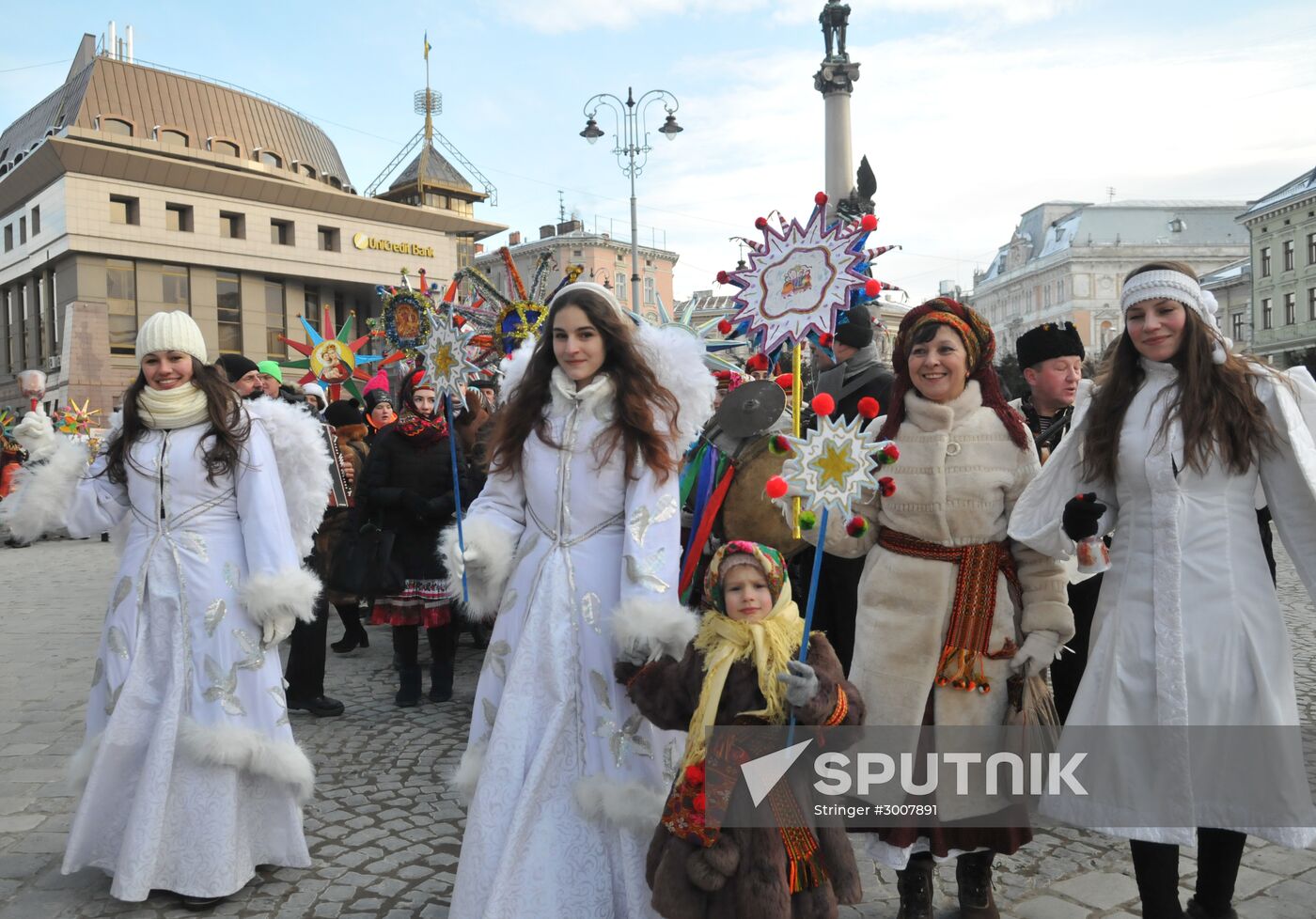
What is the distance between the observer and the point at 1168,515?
2.94m

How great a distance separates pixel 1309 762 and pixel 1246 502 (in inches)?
93.6

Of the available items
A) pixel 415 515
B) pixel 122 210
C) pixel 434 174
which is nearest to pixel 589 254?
pixel 434 174

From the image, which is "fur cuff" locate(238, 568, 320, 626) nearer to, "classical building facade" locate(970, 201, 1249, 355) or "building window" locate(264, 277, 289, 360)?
"building window" locate(264, 277, 289, 360)

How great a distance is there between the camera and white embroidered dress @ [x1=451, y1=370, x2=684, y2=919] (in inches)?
114

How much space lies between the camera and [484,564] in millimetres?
3225

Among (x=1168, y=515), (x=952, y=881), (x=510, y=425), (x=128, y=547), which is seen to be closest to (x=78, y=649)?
(x=128, y=547)

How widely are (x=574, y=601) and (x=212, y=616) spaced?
1402 millimetres

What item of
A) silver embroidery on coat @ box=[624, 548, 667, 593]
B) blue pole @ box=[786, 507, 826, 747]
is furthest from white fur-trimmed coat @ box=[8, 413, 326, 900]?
blue pole @ box=[786, 507, 826, 747]

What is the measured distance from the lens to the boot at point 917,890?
327cm

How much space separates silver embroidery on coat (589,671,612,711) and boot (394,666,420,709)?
11.1 ft

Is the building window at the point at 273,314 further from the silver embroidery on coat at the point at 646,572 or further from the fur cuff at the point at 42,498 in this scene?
the silver embroidery on coat at the point at 646,572

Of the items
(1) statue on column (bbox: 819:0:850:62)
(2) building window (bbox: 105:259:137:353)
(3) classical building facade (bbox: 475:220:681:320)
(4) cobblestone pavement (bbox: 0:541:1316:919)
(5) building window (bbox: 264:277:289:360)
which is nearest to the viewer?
(4) cobblestone pavement (bbox: 0:541:1316:919)

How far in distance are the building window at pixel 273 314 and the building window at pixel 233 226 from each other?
7.56ft

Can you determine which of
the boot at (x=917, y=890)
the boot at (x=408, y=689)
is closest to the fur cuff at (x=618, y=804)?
the boot at (x=917, y=890)
